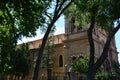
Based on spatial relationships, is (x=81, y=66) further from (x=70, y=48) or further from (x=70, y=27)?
(x=70, y=27)

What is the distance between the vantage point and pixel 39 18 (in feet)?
55.3

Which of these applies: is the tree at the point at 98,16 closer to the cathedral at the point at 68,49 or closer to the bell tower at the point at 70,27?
the cathedral at the point at 68,49

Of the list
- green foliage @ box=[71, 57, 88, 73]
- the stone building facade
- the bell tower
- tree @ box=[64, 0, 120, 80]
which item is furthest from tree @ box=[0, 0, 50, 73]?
the bell tower

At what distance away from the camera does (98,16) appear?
1706cm

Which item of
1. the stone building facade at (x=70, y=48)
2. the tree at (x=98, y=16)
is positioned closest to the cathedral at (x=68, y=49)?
the stone building facade at (x=70, y=48)

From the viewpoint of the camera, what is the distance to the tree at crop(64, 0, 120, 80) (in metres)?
15.7

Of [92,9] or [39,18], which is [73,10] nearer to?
[92,9]

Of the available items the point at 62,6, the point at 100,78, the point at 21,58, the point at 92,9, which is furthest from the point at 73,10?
the point at 21,58

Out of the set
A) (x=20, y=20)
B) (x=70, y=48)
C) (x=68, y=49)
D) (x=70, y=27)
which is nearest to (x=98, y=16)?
(x=20, y=20)

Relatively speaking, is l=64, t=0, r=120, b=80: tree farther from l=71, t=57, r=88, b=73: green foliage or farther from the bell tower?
the bell tower

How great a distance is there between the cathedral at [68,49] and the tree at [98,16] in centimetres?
1601

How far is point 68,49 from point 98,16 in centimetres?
1985

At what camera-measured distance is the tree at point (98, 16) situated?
1566 centimetres

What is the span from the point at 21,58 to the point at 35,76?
20.3 m
